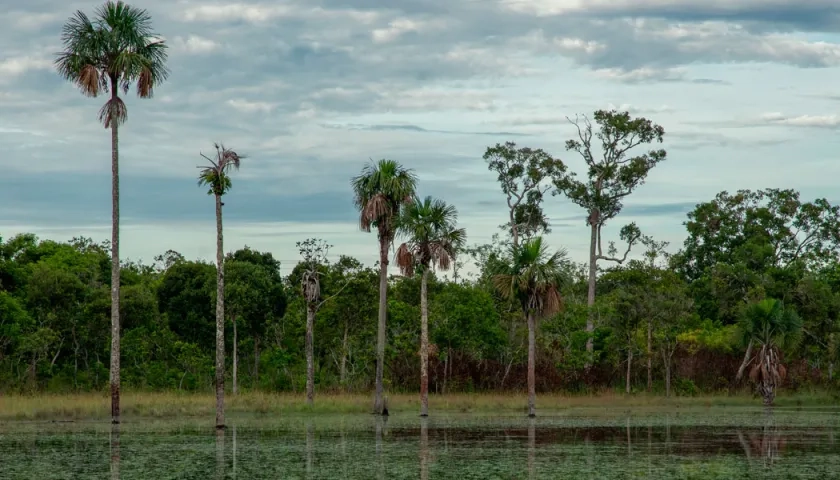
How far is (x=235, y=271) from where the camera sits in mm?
64812

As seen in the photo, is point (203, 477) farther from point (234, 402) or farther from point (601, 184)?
point (601, 184)

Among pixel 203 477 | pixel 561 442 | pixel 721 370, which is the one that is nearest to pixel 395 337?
pixel 721 370

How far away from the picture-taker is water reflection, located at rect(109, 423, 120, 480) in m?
24.6

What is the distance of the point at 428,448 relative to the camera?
32.1 meters

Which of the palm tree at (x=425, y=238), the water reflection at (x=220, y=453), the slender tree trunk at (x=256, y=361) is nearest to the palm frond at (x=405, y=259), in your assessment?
the palm tree at (x=425, y=238)

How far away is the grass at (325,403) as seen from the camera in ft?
153

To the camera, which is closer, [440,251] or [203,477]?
[203,477]

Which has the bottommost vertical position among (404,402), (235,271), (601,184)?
(404,402)

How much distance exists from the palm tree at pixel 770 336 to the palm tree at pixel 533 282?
1505cm

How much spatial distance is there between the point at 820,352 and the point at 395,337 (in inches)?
1127

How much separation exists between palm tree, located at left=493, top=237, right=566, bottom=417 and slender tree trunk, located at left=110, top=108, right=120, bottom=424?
1861 cm

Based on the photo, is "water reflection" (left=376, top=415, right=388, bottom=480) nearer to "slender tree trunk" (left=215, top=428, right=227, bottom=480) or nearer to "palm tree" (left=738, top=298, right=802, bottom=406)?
"slender tree trunk" (left=215, top=428, right=227, bottom=480)

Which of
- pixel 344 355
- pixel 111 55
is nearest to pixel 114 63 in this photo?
pixel 111 55

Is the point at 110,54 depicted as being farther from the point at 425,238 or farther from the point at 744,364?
the point at 744,364
